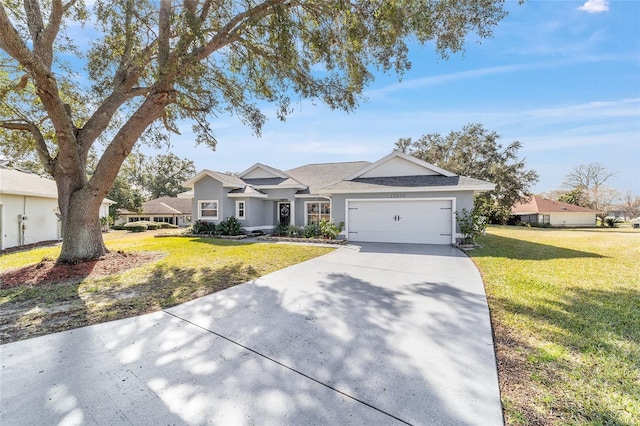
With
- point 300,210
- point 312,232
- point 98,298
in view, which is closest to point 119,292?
point 98,298

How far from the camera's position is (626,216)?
48.3 metres

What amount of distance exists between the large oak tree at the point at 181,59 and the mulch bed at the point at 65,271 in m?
0.48

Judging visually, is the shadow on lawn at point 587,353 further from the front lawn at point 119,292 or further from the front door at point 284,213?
the front door at point 284,213

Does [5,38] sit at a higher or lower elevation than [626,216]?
higher

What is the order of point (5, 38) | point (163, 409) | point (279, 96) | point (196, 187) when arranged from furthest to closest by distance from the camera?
point (196, 187)
point (279, 96)
point (5, 38)
point (163, 409)

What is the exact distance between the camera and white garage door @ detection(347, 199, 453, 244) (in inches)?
483

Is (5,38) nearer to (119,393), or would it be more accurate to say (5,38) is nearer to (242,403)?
(119,393)

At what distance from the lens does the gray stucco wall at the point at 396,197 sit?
39.1 feet

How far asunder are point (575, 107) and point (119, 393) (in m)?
20.3

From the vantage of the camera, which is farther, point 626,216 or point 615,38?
point 626,216

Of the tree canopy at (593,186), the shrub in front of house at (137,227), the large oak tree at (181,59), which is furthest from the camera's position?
the tree canopy at (593,186)

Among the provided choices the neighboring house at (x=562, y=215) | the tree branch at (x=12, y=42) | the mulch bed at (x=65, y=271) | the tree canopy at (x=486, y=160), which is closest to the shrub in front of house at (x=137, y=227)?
the mulch bed at (x=65, y=271)

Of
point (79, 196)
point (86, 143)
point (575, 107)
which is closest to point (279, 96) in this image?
Answer: point (86, 143)

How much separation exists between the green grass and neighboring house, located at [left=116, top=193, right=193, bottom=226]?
1447 inches
